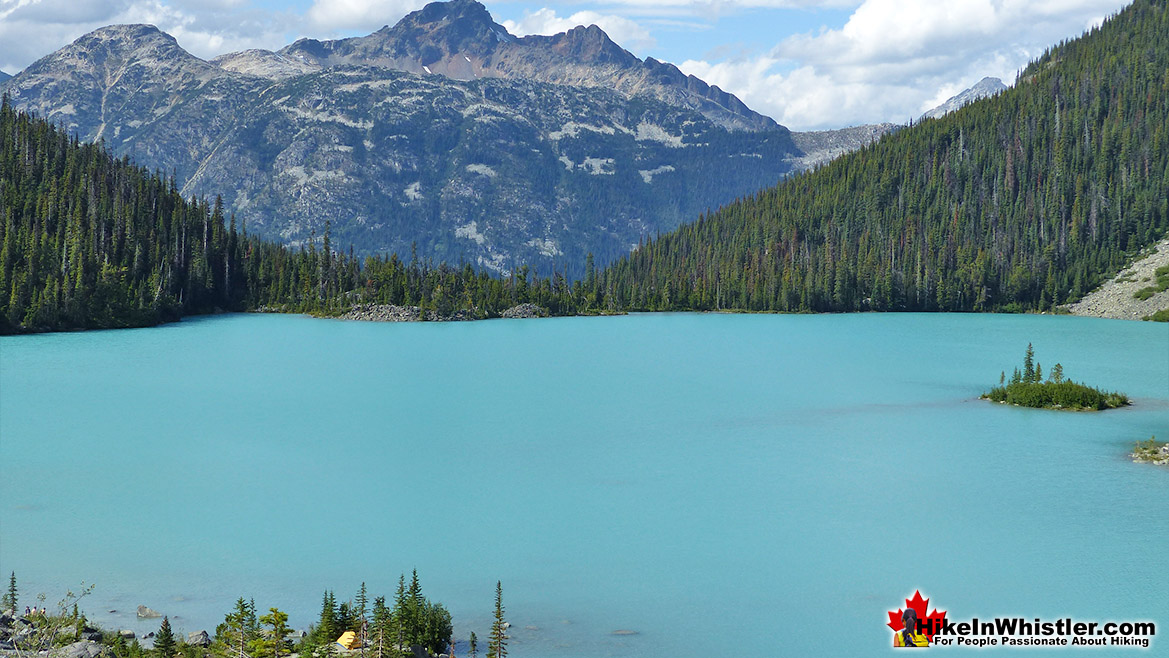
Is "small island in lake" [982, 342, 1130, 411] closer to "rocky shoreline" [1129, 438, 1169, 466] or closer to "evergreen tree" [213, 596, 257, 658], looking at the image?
"rocky shoreline" [1129, 438, 1169, 466]

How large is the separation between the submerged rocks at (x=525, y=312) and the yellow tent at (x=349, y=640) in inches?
6072

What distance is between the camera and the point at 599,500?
117 feet

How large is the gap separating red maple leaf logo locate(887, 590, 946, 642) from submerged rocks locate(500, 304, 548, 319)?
152m

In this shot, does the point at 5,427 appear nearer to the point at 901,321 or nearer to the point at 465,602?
the point at 465,602

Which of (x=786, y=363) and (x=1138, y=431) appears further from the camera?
(x=786, y=363)

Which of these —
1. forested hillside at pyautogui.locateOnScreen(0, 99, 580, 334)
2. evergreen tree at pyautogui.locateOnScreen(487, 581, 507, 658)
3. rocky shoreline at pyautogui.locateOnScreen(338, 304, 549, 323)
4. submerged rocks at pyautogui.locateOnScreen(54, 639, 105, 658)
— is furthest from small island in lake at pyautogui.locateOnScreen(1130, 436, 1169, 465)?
rocky shoreline at pyautogui.locateOnScreen(338, 304, 549, 323)

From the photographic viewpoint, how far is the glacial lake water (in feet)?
80.8

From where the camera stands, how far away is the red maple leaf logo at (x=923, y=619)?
22.7 meters

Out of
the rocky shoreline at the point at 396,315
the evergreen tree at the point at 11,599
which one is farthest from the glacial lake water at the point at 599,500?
the rocky shoreline at the point at 396,315

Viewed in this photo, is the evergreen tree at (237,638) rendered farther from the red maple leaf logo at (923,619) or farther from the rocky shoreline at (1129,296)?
the rocky shoreline at (1129,296)

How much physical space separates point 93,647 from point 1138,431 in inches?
1862

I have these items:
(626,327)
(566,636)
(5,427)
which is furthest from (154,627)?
(626,327)

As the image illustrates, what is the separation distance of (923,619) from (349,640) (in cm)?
1333

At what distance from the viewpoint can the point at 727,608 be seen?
24359 mm
